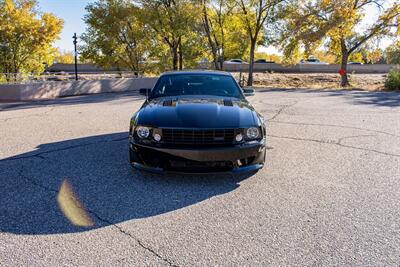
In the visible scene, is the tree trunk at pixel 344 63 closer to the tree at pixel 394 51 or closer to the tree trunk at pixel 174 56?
the tree at pixel 394 51

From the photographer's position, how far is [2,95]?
15109mm

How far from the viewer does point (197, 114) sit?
441 centimetres

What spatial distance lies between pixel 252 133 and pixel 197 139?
74cm

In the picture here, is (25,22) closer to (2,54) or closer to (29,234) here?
(2,54)

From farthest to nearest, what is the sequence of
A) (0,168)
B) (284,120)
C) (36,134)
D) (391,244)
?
(284,120) < (36,134) < (0,168) < (391,244)

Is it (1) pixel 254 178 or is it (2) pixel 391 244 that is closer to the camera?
(2) pixel 391 244

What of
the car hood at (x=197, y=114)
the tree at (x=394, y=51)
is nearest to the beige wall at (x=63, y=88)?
the car hood at (x=197, y=114)

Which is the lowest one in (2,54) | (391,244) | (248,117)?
(391,244)

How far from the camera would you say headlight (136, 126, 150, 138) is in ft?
14.0

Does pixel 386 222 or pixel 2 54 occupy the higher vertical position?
pixel 2 54

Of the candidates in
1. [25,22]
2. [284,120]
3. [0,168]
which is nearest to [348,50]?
[284,120]

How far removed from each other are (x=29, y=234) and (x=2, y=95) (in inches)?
567

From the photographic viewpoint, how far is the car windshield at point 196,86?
5699 millimetres

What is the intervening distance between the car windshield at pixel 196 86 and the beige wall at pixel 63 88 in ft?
38.6
